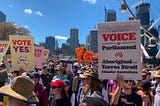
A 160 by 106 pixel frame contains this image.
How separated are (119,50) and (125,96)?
2.48ft

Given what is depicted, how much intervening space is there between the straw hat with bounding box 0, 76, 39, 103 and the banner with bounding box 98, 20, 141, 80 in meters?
2.83

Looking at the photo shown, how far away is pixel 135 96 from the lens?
248 inches

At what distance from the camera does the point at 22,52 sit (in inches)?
420

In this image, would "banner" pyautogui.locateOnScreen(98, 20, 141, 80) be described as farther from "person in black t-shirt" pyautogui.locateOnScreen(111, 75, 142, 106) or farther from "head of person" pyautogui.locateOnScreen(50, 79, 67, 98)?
"head of person" pyautogui.locateOnScreen(50, 79, 67, 98)

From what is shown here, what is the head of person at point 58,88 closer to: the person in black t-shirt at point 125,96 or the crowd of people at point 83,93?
the crowd of people at point 83,93

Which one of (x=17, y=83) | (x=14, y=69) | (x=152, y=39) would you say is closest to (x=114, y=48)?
(x=17, y=83)

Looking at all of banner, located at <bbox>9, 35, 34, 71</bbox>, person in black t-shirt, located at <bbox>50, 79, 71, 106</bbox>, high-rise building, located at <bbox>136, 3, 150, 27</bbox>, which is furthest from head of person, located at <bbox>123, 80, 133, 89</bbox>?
high-rise building, located at <bbox>136, 3, 150, 27</bbox>

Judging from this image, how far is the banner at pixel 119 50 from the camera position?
5.80m

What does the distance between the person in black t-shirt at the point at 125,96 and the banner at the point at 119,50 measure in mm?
183

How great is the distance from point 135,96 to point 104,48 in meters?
0.93

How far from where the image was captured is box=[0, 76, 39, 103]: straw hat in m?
3.06

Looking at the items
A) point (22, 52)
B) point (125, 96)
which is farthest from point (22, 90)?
point (22, 52)

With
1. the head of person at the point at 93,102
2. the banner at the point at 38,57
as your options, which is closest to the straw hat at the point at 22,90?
the head of person at the point at 93,102

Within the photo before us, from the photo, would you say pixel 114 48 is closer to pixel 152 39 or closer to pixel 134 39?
pixel 134 39
